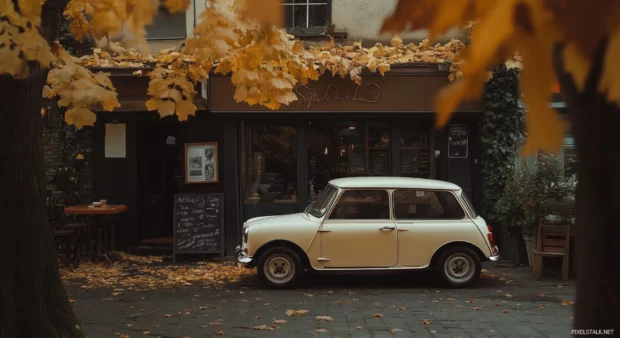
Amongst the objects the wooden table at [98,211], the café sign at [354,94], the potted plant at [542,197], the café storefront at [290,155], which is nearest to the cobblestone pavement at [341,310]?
the potted plant at [542,197]

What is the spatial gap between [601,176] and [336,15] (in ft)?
32.1

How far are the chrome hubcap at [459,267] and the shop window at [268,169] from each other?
12.5ft

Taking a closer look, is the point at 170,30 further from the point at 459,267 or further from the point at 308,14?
the point at 459,267

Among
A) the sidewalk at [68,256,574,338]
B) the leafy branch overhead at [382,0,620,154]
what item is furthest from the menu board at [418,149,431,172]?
the leafy branch overhead at [382,0,620,154]

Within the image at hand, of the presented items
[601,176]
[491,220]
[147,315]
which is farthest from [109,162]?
[601,176]

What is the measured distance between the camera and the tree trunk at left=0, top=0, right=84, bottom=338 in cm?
434

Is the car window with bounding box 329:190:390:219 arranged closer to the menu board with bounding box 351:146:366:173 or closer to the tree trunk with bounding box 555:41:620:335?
the menu board with bounding box 351:146:366:173

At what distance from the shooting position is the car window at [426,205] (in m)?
8.20

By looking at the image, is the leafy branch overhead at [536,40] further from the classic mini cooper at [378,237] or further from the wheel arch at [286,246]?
the wheel arch at [286,246]

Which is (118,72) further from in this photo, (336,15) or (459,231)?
(459,231)

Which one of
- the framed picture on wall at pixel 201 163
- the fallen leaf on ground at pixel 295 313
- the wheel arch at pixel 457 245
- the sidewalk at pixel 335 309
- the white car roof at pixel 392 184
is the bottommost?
the sidewalk at pixel 335 309

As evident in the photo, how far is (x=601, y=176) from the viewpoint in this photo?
1984 millimetres

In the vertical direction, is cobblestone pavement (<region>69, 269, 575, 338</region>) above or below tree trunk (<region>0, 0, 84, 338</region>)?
below

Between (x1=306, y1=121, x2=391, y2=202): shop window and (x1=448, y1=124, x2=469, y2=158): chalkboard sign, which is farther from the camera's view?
(x1=306, y1=121, x2=391, y2=202): shop window
